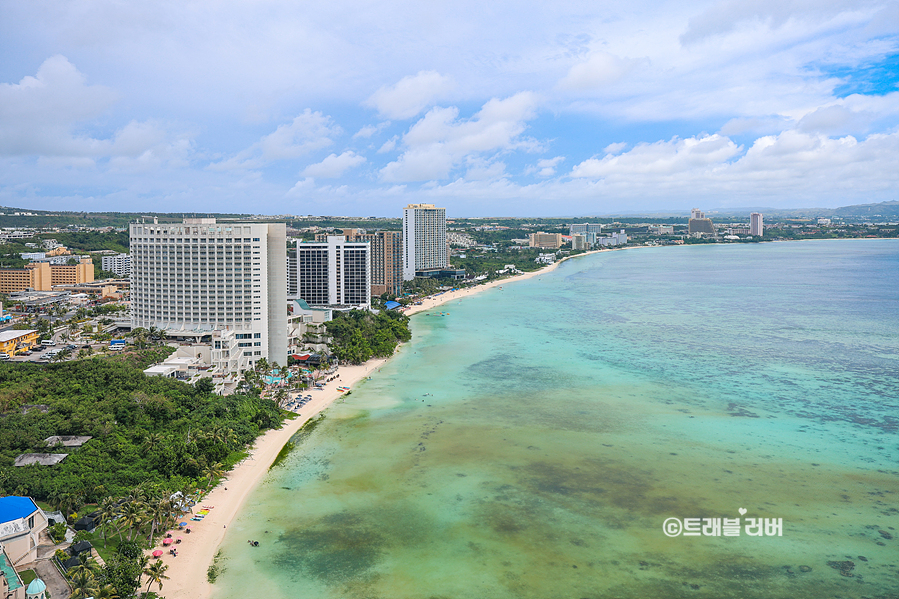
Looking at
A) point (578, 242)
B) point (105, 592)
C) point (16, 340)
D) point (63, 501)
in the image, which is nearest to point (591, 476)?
point (105, 592)

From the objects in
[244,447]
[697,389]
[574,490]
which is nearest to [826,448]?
[697,389]

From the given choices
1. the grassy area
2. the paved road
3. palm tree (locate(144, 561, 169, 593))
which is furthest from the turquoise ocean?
the grassy area

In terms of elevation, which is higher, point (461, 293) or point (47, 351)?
point (461, 293)

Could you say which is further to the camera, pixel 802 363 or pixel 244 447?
pixel 802 363

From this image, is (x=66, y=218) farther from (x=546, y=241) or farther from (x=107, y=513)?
(x=107, y=513)

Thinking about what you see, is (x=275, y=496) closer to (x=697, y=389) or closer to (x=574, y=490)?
(x=574, y=490)

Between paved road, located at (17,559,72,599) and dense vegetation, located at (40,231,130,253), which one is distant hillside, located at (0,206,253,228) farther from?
paved road, located at (17,559,72,599)

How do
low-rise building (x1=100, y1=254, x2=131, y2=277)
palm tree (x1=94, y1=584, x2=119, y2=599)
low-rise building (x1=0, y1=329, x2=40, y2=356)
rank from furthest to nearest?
low-rise building (x1=100, y1=254, x2=131, y2=277) < low-rise building (x1=0, y1=329, x2=40, y2=356) < palm tree (x1=94, y1=584, x2=119, y2=599)
